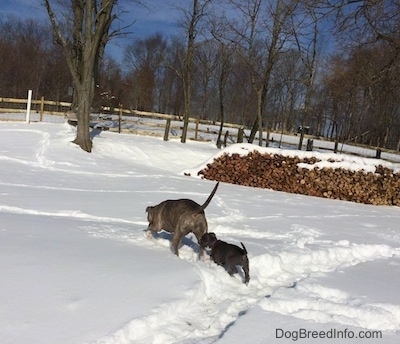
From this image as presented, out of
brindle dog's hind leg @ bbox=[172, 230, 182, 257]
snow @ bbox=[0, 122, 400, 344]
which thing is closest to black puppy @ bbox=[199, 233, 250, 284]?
snow @ bbox=[0, 122, 400, 344]

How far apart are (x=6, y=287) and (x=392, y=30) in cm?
1312

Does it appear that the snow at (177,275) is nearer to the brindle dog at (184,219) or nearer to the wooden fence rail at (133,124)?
the brindle dog at (184,219)

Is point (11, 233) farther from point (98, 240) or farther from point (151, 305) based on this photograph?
point (151, 305)

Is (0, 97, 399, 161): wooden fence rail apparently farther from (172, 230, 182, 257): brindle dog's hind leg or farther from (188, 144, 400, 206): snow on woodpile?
(172, 230, 182, 257): brindle dog's hind leg

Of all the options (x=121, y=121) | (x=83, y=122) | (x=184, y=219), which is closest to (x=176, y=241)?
(x=184, y=219)

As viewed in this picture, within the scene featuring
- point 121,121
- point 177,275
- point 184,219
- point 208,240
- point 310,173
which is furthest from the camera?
point 121,121

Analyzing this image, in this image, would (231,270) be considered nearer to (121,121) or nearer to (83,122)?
(83,122)

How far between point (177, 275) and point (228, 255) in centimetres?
73

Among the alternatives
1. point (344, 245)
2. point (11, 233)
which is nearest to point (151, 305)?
point (11, 233)

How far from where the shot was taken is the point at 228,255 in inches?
195

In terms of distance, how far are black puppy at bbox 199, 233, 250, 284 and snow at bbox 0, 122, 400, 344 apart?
138mm

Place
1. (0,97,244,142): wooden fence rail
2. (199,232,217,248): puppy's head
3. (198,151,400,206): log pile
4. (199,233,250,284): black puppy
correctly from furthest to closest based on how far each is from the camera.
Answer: (0,97,244,142): wooden fence rail
(198,151,400,206): log pile
(199,232,217,248): puppy's head
(199,233,250,284): black puppy

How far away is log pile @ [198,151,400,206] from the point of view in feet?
47.4

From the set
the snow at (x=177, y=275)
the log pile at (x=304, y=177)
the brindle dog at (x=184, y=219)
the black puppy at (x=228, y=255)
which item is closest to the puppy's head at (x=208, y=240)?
the black puppy at (x=228, y=255)
